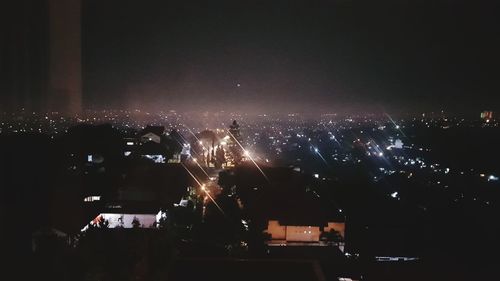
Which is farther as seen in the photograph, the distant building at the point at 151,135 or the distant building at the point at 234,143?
the distant building at the point at 234,143

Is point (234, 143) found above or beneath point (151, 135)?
beneath

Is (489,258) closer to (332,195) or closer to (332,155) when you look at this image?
(332,195)

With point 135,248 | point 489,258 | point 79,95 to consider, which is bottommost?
point 489,258

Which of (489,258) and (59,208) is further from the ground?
(59,208)

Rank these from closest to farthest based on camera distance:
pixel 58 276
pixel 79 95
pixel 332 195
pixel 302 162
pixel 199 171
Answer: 1. pixel 58 276
2. pixel 79 95
3. pixel 332 195
4. pixel 199 171
5. pixel 302 162

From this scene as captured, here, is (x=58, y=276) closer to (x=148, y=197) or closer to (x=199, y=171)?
(x=148, y=197)

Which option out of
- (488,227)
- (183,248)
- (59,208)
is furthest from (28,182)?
(488,227)

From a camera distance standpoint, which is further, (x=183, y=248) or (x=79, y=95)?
(x=79, y=95)

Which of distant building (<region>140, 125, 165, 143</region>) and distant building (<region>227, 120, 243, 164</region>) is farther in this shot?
distant building (<region>227, 120, 243, 164</region>)

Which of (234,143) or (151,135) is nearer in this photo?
(151,135)

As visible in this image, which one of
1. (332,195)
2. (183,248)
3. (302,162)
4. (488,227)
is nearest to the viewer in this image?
(183,248)
